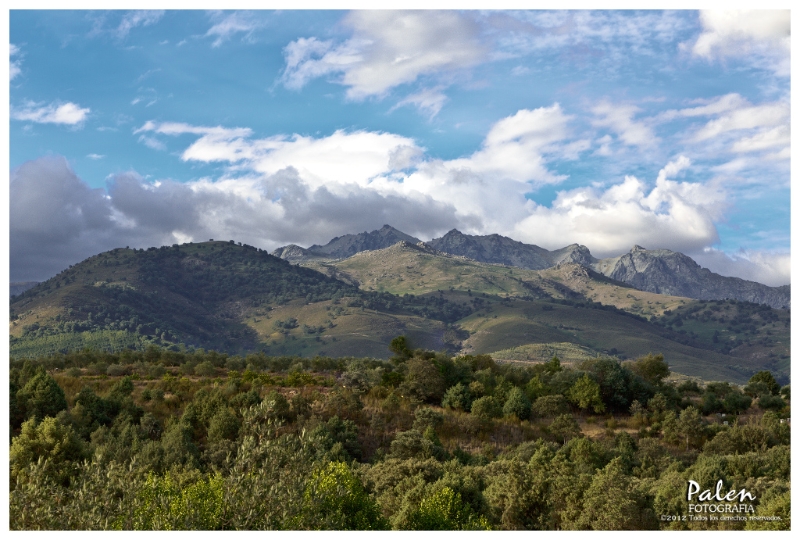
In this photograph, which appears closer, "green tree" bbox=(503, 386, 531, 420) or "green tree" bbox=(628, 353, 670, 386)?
"green tree" bbox=(503, 386, 531, 420)

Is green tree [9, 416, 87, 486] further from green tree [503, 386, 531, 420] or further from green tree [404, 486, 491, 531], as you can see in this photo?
green tree [503, 386, 531, 420]

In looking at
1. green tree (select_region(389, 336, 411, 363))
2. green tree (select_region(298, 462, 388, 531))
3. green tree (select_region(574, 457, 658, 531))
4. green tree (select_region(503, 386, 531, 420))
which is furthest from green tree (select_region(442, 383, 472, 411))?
green tree (select_region(298, 462, 388, 531))

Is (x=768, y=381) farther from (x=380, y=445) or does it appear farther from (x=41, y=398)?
(x=41, y=398)

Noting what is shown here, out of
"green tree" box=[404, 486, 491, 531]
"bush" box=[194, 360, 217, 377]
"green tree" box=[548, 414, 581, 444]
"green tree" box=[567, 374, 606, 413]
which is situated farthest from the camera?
"bush" box=[194, 360, 217, 377]

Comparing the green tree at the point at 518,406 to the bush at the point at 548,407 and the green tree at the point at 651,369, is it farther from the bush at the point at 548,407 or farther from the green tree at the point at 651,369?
the green tree at the point at 651,369

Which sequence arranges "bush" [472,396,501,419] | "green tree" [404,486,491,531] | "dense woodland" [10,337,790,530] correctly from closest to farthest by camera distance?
"dense woodland" [10,337,790,530] < "green tree" [404,486,491,531] < "bush" [472,396,501,419]

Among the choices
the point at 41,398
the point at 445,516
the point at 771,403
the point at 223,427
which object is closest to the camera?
the point at 445,516

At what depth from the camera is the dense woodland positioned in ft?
46.3

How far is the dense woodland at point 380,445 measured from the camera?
1412cm

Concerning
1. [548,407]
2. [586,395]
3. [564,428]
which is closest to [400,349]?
[548,407]

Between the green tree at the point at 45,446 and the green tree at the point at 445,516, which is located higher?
the green tree at the point at 45,446

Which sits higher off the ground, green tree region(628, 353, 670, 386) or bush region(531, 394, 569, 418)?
green tree region(628, 353, 670, 386)

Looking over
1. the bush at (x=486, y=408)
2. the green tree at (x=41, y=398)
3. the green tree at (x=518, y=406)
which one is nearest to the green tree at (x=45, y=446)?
the green tree at (x=41, y=398)

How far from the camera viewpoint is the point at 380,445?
42.1m
